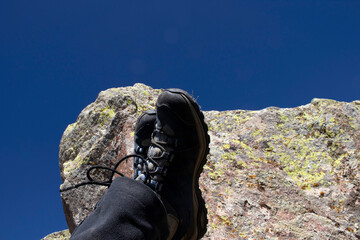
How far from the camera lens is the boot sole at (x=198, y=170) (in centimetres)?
319

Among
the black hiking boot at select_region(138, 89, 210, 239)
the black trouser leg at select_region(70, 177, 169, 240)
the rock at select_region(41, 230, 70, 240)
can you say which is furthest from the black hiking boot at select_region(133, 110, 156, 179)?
the rock at select_region(41, 230, 70, 240)

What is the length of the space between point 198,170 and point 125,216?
146 cm

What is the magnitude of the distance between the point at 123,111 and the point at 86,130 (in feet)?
2.62

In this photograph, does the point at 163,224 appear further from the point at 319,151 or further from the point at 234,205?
the point at 319,151

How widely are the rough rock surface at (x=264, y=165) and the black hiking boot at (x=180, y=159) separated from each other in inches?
23.6

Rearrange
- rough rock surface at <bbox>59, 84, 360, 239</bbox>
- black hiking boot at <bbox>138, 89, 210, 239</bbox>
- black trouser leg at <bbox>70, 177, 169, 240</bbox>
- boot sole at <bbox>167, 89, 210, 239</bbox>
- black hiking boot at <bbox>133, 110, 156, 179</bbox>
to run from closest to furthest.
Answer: black trouser leg at <bbox>70, 177, 169, 240</bbox>
black hiking boot at <bbox>138, 89, 210, 239</bbox>
boot sole at <bbox>167, 89, 210, 239</bbox>
rough rock surface at <bbox>59, 84, 360, 239</bbox>
black hiking boot at <bbox>133, 110, 156, 179</bbox>

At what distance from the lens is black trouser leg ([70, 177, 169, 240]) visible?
1974 millimetres

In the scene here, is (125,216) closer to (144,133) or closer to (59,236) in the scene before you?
(144,133)

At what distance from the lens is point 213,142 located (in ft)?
15.1

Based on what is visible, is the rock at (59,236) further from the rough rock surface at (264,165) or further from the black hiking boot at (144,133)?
the black hiking boot at (144,133)

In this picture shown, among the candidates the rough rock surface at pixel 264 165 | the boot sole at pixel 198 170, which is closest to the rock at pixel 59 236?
the rough rock surface at pixel 264 165

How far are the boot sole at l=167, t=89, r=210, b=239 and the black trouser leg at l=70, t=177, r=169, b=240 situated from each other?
3.27 feet

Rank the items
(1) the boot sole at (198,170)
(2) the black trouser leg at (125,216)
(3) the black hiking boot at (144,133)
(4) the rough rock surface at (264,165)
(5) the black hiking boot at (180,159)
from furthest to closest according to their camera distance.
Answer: (3) the black hiking boot at (144,133) < (4) the rough rock surface at (264,165) < (1) the boot sole at (198,170) < (5) the black hiking boot at (180,159) < (2) the black trouser leg at (125,216)

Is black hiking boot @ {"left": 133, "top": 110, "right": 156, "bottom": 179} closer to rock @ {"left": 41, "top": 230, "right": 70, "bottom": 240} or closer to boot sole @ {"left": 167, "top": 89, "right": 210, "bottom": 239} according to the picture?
boot sole @ {"left": 167, "top": 89, "right": 210, "bottom": 239}
